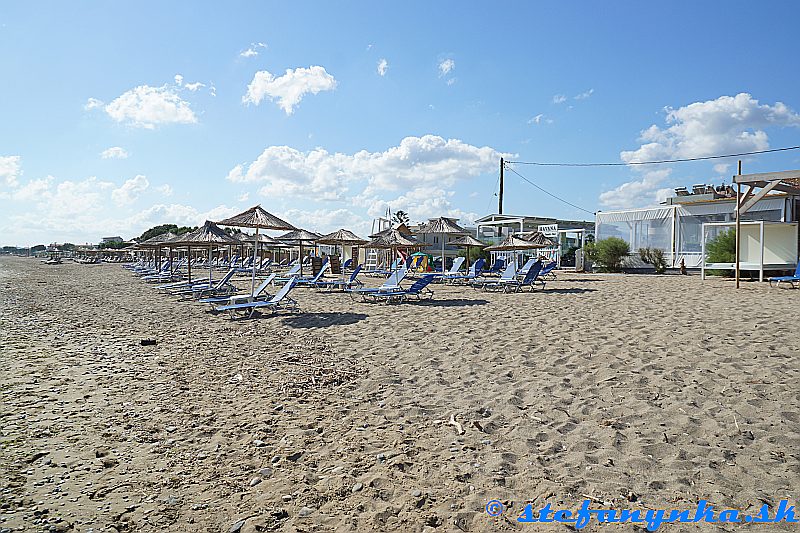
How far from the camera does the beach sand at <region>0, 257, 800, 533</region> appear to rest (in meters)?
2.90

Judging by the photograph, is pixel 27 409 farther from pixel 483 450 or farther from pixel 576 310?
pixel 576 310

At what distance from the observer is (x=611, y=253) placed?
81.3ft

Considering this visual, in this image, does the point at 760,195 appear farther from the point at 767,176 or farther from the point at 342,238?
the point at 342,238

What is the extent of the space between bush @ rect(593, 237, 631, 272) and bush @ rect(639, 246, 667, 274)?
75 centimetres

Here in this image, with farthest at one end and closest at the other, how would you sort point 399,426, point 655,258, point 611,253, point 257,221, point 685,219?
point 685,219, point 611,253, point 655,258, point 257,221, point 399,426

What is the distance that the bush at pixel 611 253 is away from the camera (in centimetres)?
2477

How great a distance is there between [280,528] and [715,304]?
9475 millimetres

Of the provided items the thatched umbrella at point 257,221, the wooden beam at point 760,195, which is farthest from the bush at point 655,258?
the thatched umbrella at point 257,221

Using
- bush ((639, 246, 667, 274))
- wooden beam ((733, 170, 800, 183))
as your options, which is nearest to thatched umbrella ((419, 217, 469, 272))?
wooden beam ((733, 170, 800, 183))

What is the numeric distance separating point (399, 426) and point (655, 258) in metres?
23.4

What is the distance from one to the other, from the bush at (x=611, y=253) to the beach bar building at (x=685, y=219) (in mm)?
924

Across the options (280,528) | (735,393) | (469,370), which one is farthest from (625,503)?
(469,370)

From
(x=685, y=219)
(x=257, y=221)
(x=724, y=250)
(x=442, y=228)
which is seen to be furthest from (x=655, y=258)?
(x=257, y=221)

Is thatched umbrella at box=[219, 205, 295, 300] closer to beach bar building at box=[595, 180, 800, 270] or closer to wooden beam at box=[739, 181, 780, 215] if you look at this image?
wooden beam at box=[739, 181, 780, 215]
